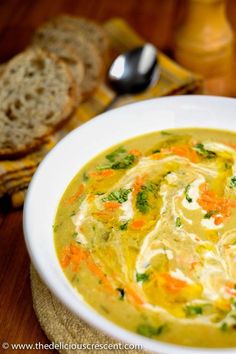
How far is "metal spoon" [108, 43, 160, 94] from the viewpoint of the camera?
3.36m

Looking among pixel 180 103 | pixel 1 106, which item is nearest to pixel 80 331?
pixel 180 103

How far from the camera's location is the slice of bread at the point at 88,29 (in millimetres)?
3672

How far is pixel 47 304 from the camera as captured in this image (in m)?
2.15

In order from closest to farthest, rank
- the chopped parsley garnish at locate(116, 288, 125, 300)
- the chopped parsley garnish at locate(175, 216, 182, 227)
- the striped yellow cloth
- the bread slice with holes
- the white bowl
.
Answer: the white bowl < the chopped parsley garnish at locate(116, 288, 125, 300) < the chopped parsley garnish at locate(175, 216, 182, 227) < the striped yellow cloth < the bread slice with holes

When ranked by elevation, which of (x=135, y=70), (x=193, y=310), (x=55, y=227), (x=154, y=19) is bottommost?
(x=154, y=19)

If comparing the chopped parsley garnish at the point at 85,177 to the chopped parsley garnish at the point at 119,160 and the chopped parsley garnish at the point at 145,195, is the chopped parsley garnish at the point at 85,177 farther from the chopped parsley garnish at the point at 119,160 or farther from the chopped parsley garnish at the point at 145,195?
the chopped parsley garnish at the point at 145,195

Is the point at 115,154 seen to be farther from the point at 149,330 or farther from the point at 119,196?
the point at 149,330

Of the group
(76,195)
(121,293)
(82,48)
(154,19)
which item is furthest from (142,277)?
(154,19)

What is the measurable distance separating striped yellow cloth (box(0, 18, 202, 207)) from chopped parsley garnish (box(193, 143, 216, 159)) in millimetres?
779

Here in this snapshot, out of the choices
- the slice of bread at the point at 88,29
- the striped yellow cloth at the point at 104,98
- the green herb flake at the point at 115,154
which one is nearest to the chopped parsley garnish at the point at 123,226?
the green herb flake at the point at 115,154

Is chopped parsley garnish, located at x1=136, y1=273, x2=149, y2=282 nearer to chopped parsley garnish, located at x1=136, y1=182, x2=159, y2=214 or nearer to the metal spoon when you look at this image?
chopped parsley garnish, located at x1=136, y1=182, x2=159, y2=214

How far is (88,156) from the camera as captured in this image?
2.56 meters

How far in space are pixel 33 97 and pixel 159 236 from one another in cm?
149

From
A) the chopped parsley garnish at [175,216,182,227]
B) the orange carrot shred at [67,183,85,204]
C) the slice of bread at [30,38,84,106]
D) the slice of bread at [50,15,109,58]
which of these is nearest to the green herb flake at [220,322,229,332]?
the chopped parsley garnish at [175,216,182,227]
